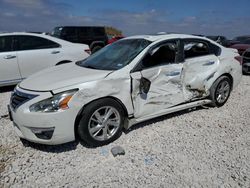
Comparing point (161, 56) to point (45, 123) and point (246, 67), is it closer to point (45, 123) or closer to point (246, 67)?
point (45, 123)

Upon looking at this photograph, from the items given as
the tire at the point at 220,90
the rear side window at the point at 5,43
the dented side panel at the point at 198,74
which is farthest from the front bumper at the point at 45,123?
the rear side window at the point at 5,43

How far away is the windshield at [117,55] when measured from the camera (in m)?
3.65

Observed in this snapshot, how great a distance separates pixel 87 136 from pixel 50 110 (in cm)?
62

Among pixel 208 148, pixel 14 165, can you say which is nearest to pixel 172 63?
pixel 208 148

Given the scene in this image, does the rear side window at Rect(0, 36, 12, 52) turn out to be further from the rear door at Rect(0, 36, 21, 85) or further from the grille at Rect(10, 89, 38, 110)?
the grille at Rect(10, 89, 38, 110)

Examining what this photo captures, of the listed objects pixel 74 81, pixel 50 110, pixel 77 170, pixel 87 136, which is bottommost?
pixel 77 170

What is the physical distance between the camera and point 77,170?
284cm

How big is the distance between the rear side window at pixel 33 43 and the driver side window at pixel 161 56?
11.8 feet

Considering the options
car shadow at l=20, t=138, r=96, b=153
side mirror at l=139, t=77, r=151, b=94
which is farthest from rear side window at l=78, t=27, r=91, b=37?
car shadow at l=20, t=138, r=96, b=153

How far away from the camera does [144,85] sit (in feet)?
11.7

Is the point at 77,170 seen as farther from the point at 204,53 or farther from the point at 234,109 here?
the point at 234,109

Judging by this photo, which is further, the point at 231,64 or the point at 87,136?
the point at 231,64

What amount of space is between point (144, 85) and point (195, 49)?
157cm

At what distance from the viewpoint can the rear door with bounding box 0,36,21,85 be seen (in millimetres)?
5750
